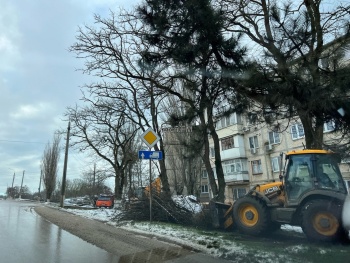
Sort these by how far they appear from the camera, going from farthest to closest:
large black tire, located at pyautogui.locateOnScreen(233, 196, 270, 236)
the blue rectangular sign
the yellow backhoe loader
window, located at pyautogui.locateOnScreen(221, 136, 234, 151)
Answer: window, located at pyautogui.locateOnScreen(221, 136, 234, 151), the blue rectangular sign, large black tire, located at pyautogui.locateOnScreen(233, 196, 270, 236), the yellow backhoe loader

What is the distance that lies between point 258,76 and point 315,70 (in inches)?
34.2

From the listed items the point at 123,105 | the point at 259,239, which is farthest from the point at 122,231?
the point at 123,105

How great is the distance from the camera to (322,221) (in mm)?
7906

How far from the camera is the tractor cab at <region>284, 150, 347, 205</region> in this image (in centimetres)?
842

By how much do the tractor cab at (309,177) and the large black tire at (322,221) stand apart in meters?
0.33

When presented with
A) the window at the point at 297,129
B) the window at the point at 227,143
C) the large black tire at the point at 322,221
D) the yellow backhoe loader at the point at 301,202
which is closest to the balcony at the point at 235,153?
the window at the point at 227,143

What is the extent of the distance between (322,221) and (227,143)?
1419 inches

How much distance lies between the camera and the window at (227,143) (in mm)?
43000

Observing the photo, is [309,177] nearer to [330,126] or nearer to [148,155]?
[330,126]

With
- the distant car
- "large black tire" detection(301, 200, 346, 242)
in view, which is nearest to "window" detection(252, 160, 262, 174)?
the distant car

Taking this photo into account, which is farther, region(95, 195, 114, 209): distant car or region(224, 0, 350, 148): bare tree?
region(95, 195, 114, 209): distant car

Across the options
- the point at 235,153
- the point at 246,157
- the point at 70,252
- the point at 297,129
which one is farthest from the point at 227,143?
the point at 70,252

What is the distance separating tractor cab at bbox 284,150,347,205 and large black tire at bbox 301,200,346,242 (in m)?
0.33

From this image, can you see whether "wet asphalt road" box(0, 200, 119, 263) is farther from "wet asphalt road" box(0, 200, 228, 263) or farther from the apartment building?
the apartment building
